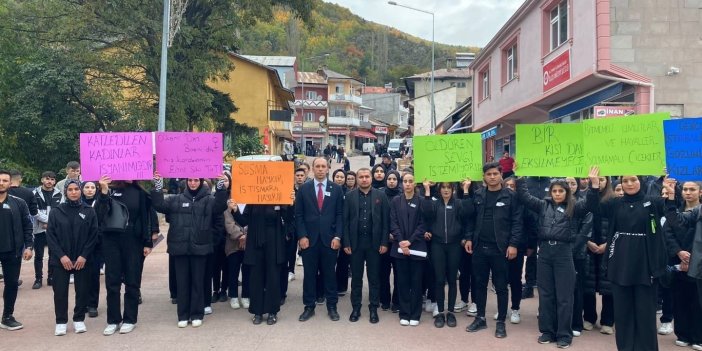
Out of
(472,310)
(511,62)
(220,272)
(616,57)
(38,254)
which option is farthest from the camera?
(511,62)

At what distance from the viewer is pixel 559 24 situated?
53.3 ft

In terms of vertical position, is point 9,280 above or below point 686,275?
below

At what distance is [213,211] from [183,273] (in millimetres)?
866

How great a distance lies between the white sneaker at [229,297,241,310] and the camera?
→ 8008mm

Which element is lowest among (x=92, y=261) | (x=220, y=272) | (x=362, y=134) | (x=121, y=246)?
(x=220, y=272)

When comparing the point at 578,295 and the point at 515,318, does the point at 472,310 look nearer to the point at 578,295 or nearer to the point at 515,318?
the point at 515,318


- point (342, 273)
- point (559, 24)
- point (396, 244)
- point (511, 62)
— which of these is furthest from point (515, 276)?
point (511, 62)

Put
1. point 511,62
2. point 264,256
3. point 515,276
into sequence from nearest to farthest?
point 515,276
point 264,256
point 511,62

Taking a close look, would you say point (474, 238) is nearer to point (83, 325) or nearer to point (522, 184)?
point (522, 184)

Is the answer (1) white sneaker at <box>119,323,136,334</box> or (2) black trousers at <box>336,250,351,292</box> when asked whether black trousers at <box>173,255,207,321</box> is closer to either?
(1) white sneaker at <box>119,323,136,334</box>

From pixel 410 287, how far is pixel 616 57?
359 inches

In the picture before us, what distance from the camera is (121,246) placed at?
6.93m

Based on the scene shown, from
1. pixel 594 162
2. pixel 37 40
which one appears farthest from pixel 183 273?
pixel 37 40

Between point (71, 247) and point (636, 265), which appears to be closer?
point (636, 265)
